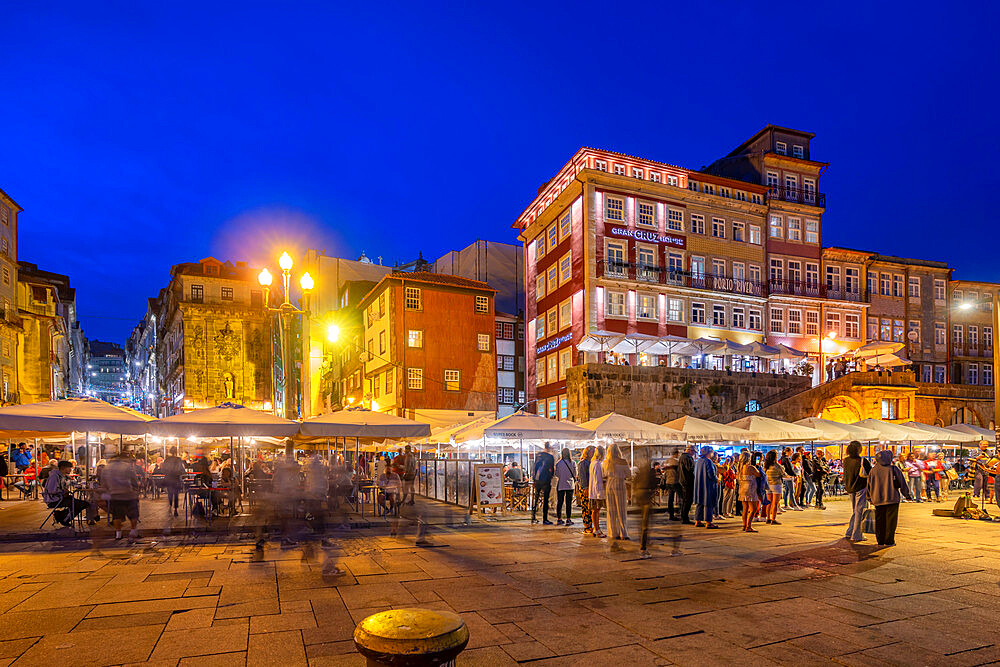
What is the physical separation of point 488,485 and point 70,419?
920 cm

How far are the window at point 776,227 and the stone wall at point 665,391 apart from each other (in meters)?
9.97

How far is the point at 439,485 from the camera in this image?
21484 millimetres

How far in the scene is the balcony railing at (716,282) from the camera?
3503 centimetres

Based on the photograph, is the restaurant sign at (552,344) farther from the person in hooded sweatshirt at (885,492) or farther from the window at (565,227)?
the person in hooded sweatshirt at (885,492)

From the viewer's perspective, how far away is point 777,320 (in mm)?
39125

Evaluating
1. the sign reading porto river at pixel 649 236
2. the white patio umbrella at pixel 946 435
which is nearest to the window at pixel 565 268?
the sign reading porto river at pixel 649 236

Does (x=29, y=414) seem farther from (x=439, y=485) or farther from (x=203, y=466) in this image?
(x=439, y=485)

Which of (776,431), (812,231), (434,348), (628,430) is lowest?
(776,431)

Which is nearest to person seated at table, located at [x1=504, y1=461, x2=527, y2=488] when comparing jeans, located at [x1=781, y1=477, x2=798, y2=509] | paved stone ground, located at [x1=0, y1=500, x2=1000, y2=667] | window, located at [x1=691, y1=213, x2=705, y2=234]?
paved stone ground, located at [x1=0, y1=500, x2=1000, y2=667]

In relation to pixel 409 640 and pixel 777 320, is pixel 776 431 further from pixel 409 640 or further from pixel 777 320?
pixel 777 320

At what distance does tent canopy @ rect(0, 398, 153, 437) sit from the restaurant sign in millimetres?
25138

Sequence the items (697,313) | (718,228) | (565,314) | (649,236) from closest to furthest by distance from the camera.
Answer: (649,236), (565,314), (697,313), (718,228)

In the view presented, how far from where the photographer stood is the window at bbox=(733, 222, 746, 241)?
38500 millimetres

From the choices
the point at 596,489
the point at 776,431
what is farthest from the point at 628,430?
the point at 596,489
